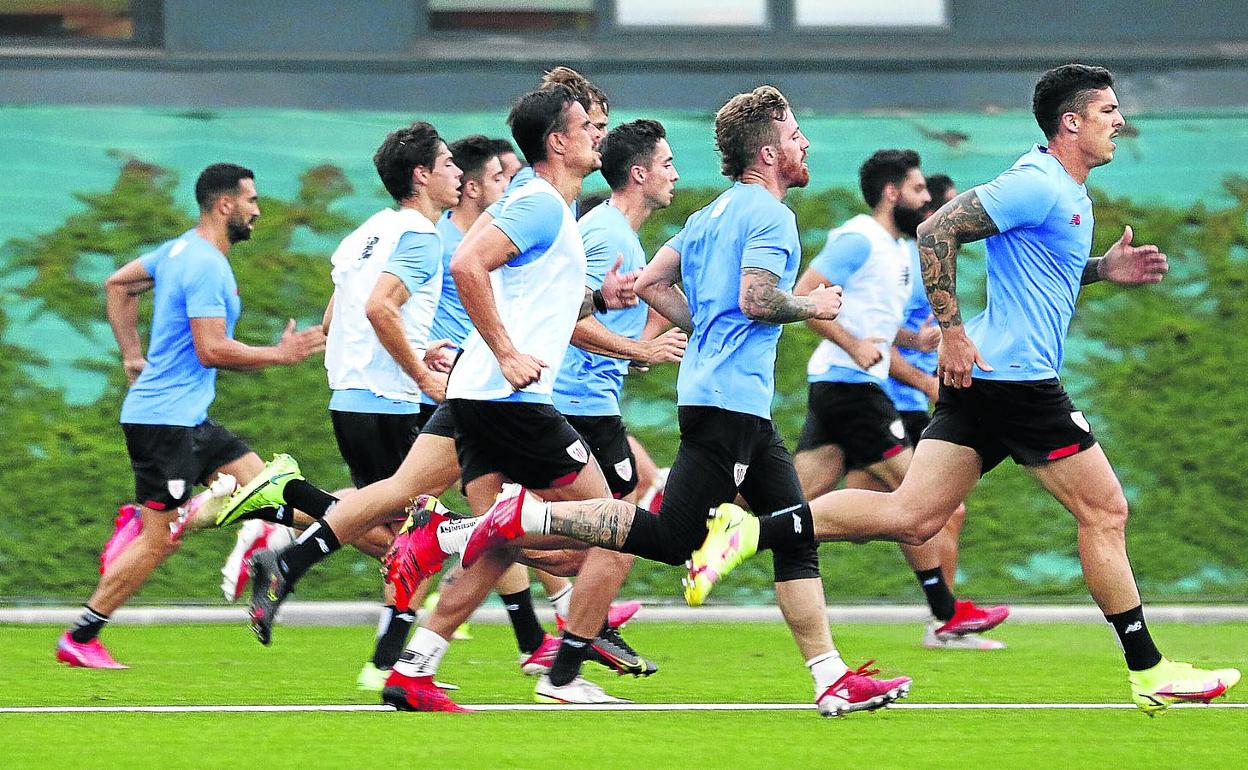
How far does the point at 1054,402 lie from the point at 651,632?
4.31m

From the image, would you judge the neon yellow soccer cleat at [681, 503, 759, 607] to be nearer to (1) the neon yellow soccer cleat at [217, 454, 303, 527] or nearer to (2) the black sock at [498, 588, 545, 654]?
(2) the black sock at [498, 588, 545, 654]

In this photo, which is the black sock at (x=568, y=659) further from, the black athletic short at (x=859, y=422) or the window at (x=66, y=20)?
the window at (x=66, y=20)

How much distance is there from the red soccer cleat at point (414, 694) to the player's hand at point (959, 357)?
212 cm

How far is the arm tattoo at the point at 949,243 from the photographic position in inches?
279

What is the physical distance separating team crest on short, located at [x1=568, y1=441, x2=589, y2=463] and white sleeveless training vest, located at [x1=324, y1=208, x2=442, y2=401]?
1.56m

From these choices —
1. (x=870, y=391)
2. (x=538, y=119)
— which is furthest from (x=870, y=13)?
(x=538, y=119)

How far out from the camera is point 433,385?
→ 833cm

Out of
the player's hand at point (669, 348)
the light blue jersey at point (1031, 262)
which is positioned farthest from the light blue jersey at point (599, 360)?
the light blue jersey at point (1031, 262)

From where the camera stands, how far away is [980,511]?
1229 cm

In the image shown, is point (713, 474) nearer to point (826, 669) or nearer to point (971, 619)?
point (826, 669)

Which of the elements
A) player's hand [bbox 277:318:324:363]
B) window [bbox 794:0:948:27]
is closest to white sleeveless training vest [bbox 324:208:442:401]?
player's hand [bbox 277:318:324:363]

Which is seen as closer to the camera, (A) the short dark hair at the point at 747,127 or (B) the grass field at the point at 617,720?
(B) the grass field at the point at 617,720

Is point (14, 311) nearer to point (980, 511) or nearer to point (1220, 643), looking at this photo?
point (980, 511)

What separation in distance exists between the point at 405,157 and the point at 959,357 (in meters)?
2.81
